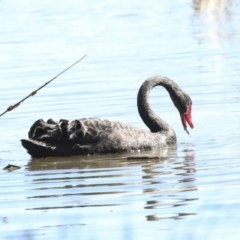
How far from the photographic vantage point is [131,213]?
6625 millimetres

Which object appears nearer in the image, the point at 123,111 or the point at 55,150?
the point at 55,150

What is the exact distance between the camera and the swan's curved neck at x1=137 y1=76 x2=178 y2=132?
399 inches

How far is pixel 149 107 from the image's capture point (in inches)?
409

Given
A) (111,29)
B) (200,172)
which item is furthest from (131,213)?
(111,29)

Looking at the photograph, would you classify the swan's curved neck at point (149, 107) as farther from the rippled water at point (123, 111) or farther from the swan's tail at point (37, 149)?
the swan's tail at point (37, 149)

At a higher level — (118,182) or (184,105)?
(118,182)

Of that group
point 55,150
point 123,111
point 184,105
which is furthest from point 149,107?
point 55,150

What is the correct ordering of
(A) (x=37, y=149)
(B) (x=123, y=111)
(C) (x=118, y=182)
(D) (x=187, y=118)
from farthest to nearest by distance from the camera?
(B) (x=123, y=111), (D) (x=187, y=118), (A) (x=37, y=149), (C) (x=118, y=182)

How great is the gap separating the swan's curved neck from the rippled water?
0.94ft

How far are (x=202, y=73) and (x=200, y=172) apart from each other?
5.04 m

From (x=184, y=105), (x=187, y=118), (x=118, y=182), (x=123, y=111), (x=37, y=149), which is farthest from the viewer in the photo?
(x=123, y=111)

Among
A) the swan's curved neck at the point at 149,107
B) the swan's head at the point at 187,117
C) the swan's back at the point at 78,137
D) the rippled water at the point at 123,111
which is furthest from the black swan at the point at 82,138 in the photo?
the swan's head at the point at 187,117

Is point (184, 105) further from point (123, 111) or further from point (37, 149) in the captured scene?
point (37, 149)

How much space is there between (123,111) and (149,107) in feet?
2.97
